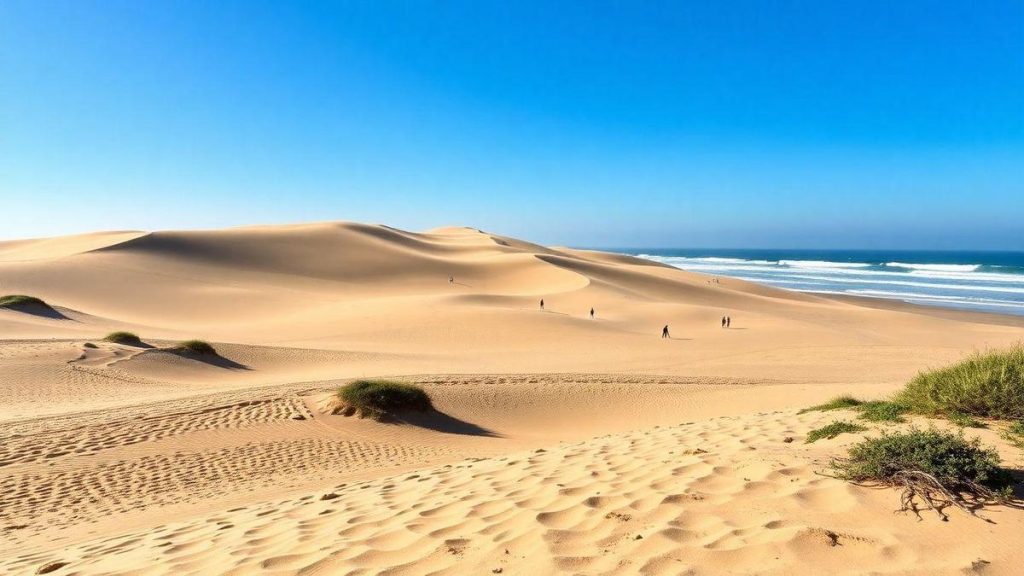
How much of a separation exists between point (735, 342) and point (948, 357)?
758cm

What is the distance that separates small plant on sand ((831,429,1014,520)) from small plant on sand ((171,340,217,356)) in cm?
1838

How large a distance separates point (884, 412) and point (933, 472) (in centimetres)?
306

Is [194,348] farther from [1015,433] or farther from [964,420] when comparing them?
[1015,433]

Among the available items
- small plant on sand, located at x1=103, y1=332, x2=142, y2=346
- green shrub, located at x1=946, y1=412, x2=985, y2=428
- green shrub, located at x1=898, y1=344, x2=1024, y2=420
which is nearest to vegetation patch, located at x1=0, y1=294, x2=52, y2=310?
small plant on sand, located at x1=103, y1=332, x2=142, y2=346

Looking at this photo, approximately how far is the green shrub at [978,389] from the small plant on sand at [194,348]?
18.3 metres

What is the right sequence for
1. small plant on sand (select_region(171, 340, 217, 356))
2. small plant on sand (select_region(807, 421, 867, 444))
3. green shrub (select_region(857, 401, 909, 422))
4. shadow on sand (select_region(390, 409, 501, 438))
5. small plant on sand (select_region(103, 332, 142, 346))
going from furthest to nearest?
small plant on sand (select_region(103, 332, 142, 346)) < small plant on sand (select_region(171, 340, 217, 356)) < shadow on sand (select_region(390, 409, 501, 438)) < green shrub (select_region(857, 401, 909, 422)) < small plant on sand (select_region(807, 421, 867, 444))

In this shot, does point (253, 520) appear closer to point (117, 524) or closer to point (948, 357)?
point (117, 524)

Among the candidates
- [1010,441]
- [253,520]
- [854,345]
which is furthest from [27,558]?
[854,345]

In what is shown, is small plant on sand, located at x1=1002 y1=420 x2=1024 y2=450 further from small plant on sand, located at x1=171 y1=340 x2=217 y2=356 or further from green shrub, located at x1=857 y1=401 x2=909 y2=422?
small plant on sand, located at x1=171 y1=340 x2=217 y2=356

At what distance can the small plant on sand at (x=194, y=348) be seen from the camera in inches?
713

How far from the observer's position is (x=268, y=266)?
48.5m

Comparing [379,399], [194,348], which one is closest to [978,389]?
[379,399]

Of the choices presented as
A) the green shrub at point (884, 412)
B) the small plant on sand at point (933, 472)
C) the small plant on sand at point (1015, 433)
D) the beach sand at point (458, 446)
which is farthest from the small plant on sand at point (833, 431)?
the small plant on sand at point (933, 472)

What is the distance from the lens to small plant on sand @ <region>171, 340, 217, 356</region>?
18.1m
